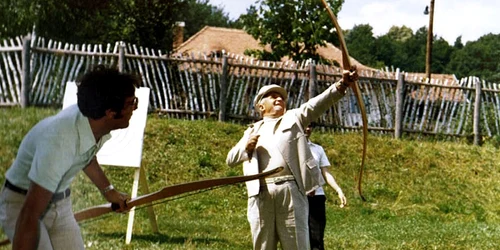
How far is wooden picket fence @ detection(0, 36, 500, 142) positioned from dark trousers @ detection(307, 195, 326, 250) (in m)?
0.69

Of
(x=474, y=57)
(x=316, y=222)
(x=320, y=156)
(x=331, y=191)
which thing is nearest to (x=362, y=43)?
(x=474, y=57)

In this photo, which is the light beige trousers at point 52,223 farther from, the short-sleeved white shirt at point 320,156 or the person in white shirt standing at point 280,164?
the short-sleeved white shirt at point 320,156

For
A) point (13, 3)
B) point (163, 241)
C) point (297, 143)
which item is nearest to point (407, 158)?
point (297, 143)

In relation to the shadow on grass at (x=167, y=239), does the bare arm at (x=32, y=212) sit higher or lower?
higher

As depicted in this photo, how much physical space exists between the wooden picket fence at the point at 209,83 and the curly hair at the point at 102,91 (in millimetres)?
15

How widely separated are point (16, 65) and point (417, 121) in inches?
47.4

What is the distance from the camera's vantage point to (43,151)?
100 centimetres

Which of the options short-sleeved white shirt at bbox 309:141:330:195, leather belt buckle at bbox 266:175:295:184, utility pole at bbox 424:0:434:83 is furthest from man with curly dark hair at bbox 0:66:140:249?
short-sleeved white shirt at bbox 309:141:330:195

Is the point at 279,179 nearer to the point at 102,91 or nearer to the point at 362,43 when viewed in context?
the point at 362,43

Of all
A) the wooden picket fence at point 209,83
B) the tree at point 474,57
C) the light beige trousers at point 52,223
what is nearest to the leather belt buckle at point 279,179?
the wooden picket fence at point 209,83

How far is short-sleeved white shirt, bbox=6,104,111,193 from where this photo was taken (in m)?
0.99

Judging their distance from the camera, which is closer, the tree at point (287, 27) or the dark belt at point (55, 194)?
the dark belt at point (55, 194)

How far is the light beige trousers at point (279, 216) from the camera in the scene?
2.07m

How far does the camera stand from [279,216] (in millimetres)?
2111
